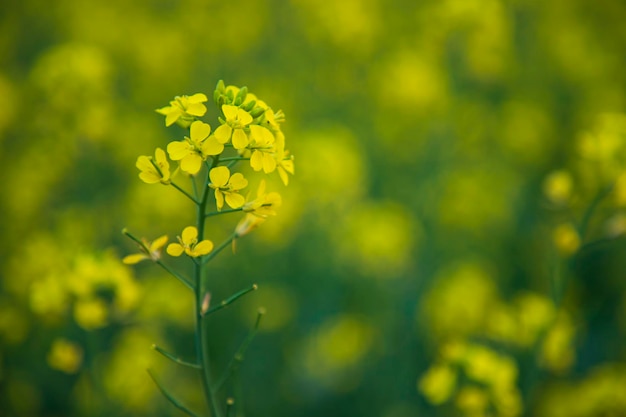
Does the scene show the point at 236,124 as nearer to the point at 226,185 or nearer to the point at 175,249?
A: the point at 226,185

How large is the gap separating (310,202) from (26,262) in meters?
1.84

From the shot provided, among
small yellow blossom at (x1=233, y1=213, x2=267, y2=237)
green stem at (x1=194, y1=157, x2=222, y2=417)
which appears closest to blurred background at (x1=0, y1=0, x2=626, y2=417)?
green stem at (x1=194, y1=157, x2=222, y2=417)

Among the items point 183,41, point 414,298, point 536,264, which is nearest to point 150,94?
point 183,41

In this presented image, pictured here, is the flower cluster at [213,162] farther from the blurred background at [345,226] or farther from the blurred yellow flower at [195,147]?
the blurred background at [345,226]

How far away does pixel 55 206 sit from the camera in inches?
167

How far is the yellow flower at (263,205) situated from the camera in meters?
1.46

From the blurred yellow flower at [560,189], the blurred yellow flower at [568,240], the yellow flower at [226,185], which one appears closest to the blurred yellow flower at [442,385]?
the blurred yellow flower at [568,240]

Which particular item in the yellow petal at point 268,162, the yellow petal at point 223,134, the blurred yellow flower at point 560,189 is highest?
the blurred yellow flower at point 560,189

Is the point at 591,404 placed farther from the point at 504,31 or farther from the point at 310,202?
the point at 504,31

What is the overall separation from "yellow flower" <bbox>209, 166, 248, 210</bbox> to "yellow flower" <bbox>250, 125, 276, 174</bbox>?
0.19 feet

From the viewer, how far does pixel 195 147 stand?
137cm

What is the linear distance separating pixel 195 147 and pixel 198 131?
42mm

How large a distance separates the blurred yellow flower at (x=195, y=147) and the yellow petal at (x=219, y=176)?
42 mm

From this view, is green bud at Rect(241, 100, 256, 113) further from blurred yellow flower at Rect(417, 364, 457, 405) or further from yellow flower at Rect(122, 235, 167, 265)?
blurred yellow flower at Rect(417, 364, 457, 405)
